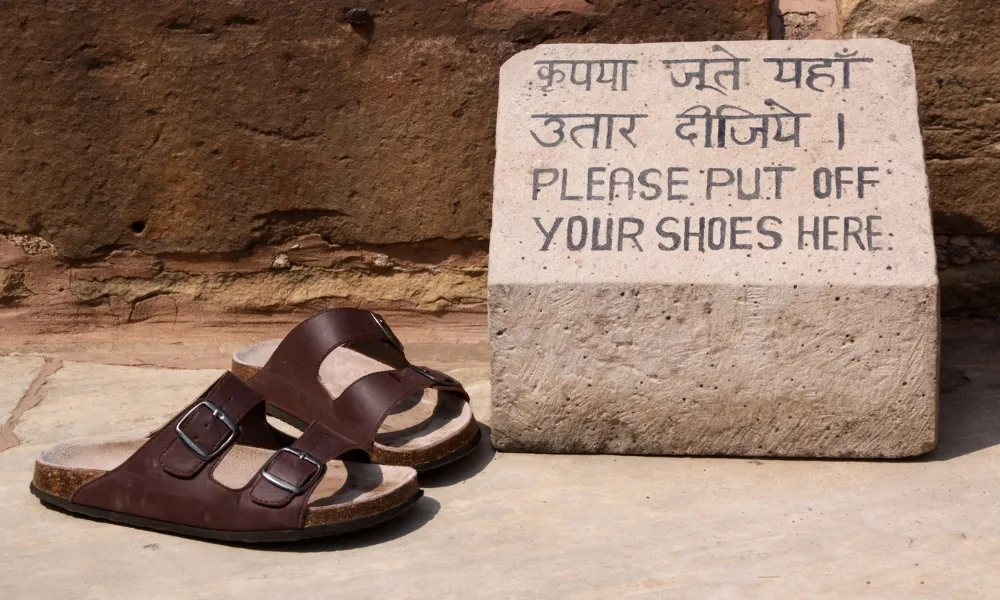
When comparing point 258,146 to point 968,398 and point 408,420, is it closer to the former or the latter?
point 408,420

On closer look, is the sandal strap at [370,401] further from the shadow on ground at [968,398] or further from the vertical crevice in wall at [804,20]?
the vertical crevice in wall at [804,20]

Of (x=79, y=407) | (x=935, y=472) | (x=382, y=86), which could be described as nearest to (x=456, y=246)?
(x=382, y=86)

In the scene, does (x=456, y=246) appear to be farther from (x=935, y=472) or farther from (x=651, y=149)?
(x=935, y=472)

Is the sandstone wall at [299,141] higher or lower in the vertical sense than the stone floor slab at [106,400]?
higher

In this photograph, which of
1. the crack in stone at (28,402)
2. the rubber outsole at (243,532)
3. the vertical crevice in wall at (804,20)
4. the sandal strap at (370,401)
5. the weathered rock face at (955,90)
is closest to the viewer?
the rubber outsole at (243,532)

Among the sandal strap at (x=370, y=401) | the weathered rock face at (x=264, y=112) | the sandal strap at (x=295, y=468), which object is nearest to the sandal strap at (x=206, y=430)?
the sandal strap at (x=295, y=468)

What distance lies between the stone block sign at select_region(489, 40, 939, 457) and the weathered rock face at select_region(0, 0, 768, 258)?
22.2 inches

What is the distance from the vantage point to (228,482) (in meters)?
2.45

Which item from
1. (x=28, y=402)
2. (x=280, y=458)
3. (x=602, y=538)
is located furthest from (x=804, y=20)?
(x=28, y=402)

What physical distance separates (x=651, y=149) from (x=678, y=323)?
456 millimetres

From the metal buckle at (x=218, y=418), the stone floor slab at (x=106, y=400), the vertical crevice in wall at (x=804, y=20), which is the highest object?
the vertical crevice in wall at (x=804, y=20)

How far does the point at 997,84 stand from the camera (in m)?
3.39

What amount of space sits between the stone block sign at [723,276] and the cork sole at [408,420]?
0.40ft

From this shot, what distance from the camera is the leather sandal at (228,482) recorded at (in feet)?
7.55
